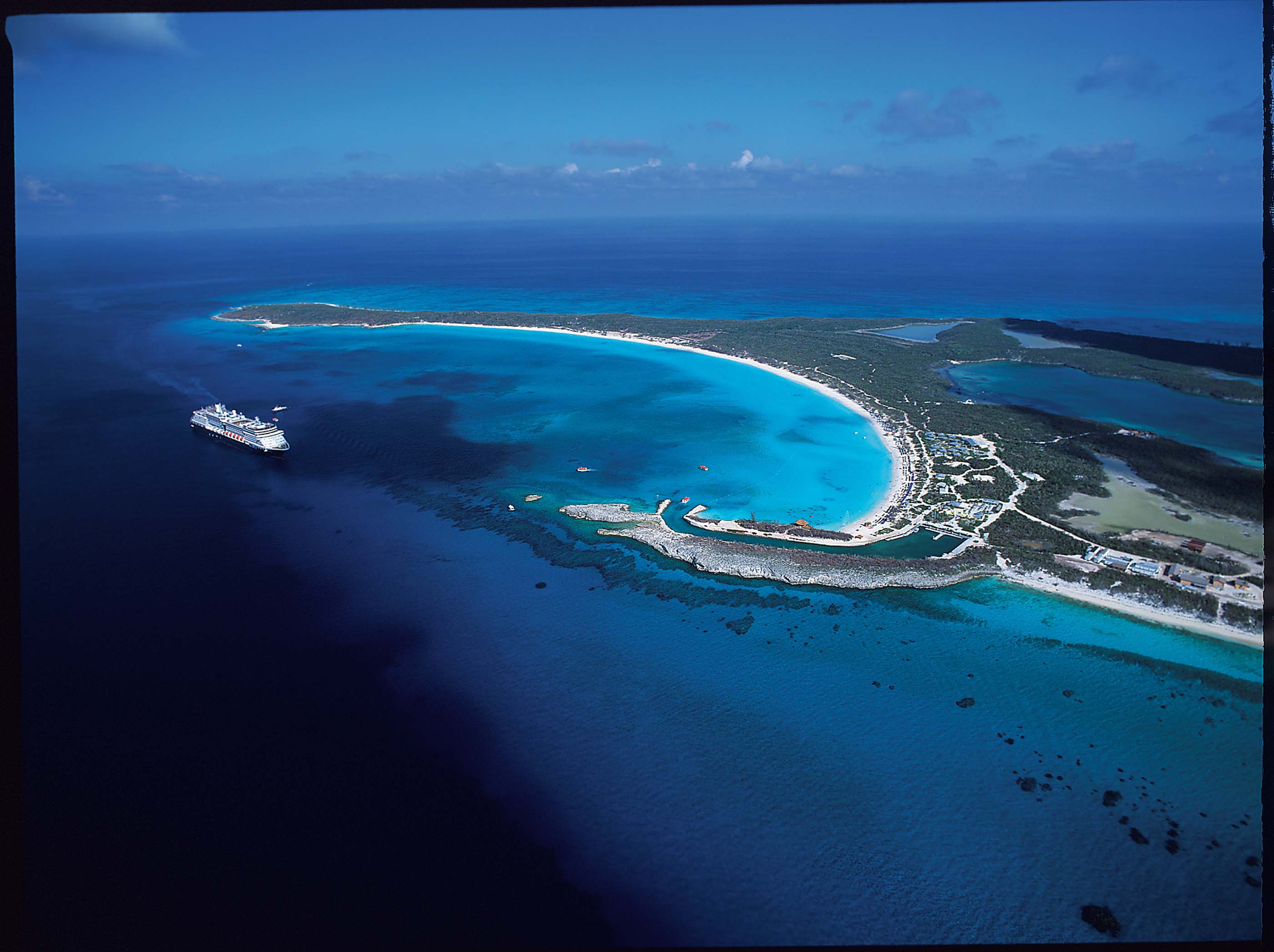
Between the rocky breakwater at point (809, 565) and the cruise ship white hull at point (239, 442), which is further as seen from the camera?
the cruise ship white hull at point (239, 442)

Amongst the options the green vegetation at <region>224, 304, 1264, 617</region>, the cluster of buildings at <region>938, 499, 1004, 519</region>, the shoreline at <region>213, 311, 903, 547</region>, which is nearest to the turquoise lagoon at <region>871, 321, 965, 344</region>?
the green vegetation at <region>224, 304, 1264, 617</region>

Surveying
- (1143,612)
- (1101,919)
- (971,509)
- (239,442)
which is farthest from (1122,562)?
(239,442)

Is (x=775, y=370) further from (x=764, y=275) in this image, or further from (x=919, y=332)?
(x=764, y=275)

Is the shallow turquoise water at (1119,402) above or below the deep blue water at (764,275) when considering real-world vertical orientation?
below

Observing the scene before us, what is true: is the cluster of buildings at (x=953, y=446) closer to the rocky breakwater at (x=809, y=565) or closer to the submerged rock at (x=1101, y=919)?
the rocky breakwater at (x=809, y=565)

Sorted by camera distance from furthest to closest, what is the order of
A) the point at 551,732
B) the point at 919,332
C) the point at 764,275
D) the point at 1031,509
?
1. the point at 764,275
2. the point at 919,332
3. the point at 1031,509
4. the point at 551,732

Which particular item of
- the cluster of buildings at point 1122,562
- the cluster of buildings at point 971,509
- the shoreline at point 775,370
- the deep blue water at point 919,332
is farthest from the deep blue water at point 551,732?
the deep blue water at point 919,332
